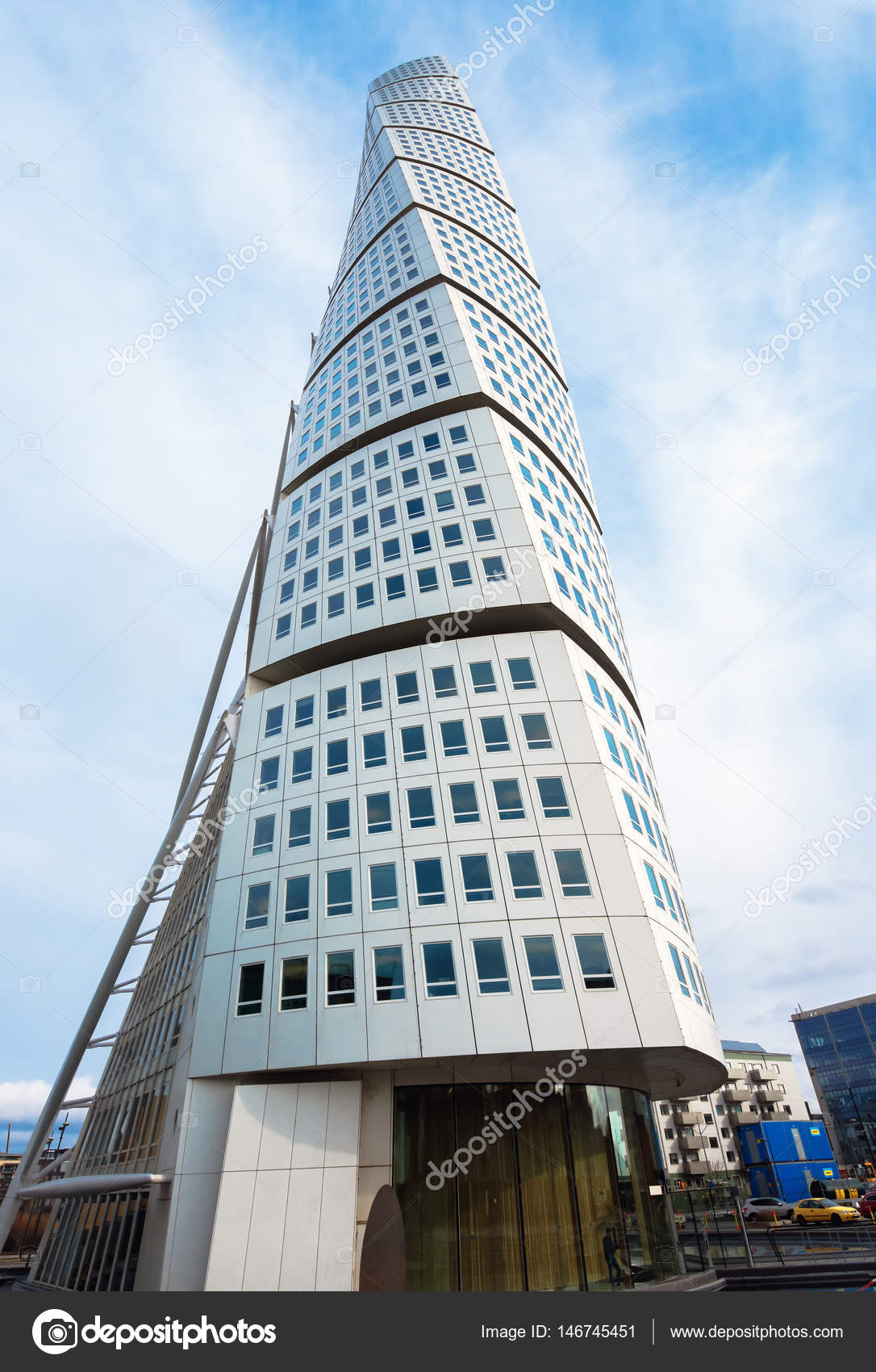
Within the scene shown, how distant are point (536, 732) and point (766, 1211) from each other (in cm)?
3698

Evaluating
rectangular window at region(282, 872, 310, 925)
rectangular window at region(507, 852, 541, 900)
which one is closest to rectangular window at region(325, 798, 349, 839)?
rectangular window at region(282, 872, 310, 925)

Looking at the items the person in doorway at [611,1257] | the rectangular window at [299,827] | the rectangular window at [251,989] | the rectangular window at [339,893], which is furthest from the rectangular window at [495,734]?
the person in doorway at [611,1257]

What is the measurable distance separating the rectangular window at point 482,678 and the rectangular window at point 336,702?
15.6 ft

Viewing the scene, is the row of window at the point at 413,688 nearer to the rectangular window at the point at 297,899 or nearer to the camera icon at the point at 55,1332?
the rectangular window at the point at 297,899

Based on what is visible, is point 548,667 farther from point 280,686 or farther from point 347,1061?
point 347,1061

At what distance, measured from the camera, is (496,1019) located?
1942cm

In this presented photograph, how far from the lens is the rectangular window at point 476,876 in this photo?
21.5m

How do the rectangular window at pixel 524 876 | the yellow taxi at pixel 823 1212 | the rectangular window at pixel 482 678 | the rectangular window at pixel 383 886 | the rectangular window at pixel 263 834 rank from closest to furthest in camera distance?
the rectangular window at pixel 524 876
the rectangular window at pixel 383 886
the rectangular window at pixel 263 834
the rectangular window at pixel 482 678
the yellow taxi at pixel 823 1212

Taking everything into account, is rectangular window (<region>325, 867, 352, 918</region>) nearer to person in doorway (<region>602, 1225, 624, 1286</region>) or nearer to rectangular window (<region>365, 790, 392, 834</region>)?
rectangular window (<region>365, 790, 392, 834</region>)

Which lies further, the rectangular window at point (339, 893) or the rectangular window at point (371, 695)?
the rectangular window at point (371, 695)

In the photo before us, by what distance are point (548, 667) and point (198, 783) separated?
18.6m

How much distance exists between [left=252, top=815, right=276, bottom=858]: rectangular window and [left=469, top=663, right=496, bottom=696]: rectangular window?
817 cm

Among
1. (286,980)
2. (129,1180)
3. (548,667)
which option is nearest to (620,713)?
(548,667)

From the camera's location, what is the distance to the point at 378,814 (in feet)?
77.6
